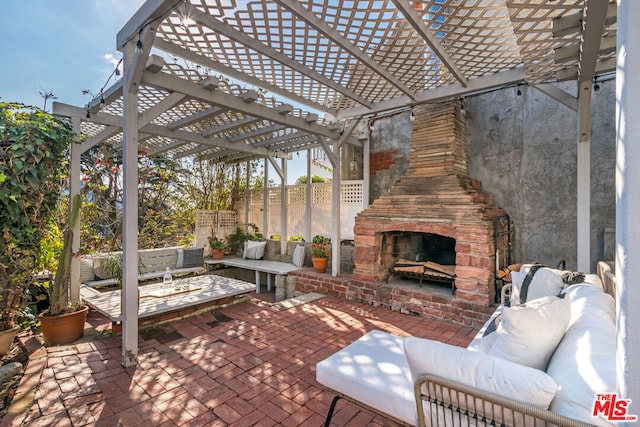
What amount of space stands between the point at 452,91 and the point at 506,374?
3476mm

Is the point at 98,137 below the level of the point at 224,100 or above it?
below

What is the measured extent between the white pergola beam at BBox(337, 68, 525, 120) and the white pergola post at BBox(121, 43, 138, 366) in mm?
2993

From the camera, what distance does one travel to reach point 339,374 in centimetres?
170

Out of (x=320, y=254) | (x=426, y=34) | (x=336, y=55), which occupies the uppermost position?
(x=336, y=55)

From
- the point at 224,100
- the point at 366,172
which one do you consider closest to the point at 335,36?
the point at 224,100

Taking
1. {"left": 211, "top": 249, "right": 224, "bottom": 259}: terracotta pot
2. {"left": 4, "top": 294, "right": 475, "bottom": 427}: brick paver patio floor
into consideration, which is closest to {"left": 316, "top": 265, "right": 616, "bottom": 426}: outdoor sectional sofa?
{"left": 4, "top": 294, "right": 475, "bottom": 427}: brick paver patio floor

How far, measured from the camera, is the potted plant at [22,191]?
2.92m

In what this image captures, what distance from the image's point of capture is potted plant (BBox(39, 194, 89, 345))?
3117mm

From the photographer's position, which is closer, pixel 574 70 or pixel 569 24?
pixel 569 24

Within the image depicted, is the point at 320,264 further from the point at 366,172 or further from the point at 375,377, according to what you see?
the point at 375,377

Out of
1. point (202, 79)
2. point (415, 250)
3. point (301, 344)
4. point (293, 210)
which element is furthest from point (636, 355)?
point (293, 210)

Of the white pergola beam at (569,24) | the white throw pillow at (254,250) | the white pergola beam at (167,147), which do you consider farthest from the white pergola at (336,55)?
the white throw pillow at (254,250)

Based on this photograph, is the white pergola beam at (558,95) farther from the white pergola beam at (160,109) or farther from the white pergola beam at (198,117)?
the white pergola beam at (160,109)

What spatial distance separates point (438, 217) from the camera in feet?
12.9
